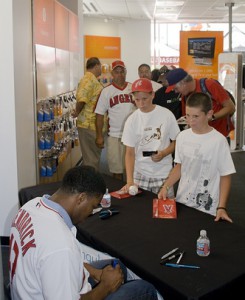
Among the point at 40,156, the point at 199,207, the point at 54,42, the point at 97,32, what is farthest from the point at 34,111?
the point at 97,32

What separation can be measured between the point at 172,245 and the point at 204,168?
25.6 inches

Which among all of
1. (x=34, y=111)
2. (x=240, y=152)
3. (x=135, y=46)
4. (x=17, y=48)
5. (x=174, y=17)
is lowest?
(x=240, y=152)

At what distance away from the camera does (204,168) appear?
2.38 metres

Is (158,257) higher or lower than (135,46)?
lower

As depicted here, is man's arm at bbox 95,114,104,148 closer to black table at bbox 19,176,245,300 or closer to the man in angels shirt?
black table at bbox 19,176,245,300

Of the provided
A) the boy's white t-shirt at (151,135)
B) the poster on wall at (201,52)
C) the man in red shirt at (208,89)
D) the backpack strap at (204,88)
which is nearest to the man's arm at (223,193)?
the boy's white t-shirt at (151,135)

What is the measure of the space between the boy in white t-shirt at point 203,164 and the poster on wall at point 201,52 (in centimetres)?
651

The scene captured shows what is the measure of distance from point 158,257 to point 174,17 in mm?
11466

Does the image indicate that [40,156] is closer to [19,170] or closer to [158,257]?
[19,170]

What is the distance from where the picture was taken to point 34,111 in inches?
160

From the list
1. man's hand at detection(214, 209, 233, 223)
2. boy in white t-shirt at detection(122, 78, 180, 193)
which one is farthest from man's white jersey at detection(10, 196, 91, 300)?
boy in white t-shirt at detection(122, 78, 180, 193)

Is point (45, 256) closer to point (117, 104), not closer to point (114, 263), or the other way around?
point (114, 263)

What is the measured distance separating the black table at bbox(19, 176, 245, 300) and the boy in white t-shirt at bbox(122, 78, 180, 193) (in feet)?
1.43

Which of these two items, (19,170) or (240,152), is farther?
(240,152)
